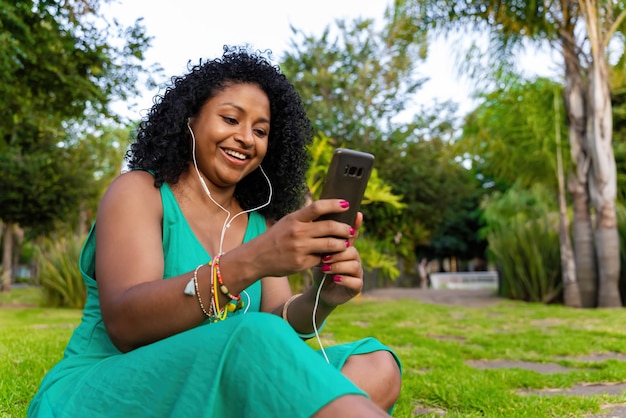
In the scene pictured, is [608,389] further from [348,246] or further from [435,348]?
[348,246]

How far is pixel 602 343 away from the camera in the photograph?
5887 mm

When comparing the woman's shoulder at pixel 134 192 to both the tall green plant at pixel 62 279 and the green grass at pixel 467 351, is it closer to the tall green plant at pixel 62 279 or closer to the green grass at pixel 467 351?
the green grass at pixel 467 351

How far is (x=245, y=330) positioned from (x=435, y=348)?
14.8 feet

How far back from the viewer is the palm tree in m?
10.7

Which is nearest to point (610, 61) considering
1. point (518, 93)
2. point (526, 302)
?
point (518, 93)

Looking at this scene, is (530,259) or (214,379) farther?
(530,259)

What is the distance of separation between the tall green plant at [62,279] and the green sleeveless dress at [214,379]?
1034 centimetres

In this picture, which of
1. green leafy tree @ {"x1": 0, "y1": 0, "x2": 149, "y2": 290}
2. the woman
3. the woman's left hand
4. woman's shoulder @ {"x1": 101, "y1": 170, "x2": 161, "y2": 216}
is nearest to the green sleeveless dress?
the woman

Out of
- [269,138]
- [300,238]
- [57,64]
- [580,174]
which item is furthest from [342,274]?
[580,174]

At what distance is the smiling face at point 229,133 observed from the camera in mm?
2049

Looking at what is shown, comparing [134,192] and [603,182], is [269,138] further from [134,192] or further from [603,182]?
[603,182]

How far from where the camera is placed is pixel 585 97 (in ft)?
36.9

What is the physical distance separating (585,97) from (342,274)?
1093 centimetres

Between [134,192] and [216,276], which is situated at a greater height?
[134,192]
